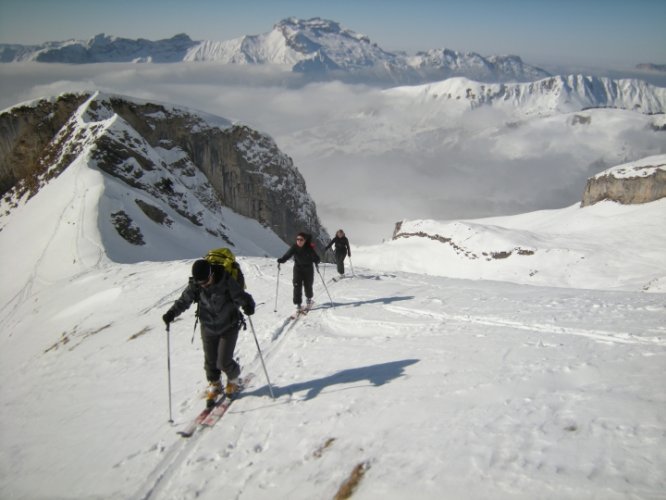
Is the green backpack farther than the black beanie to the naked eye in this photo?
Yes

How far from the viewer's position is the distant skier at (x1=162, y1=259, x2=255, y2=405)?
704 centimetres

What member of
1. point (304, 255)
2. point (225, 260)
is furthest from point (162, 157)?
point (225, 260)

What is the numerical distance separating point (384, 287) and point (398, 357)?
7.37 m

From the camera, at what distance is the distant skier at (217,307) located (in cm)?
704

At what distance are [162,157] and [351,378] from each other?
7134cm

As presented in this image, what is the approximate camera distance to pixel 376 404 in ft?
22.0

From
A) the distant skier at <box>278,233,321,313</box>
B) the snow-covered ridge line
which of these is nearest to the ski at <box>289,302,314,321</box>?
the distant skier at <box>278,233,321,313</box>

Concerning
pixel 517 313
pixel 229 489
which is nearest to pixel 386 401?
pixel 229 489

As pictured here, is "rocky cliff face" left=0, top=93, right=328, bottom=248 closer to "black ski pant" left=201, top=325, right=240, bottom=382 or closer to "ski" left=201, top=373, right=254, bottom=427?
"black ski pant" left=201, top=325, right=240, bottom=382

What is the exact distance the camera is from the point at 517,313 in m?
10.9

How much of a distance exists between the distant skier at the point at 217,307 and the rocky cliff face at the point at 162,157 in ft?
113

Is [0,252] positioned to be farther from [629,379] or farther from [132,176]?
[629,379]

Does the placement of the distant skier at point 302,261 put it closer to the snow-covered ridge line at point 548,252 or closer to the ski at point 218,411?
the ski at point 218,411

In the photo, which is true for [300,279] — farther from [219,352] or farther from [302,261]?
[219,352]
